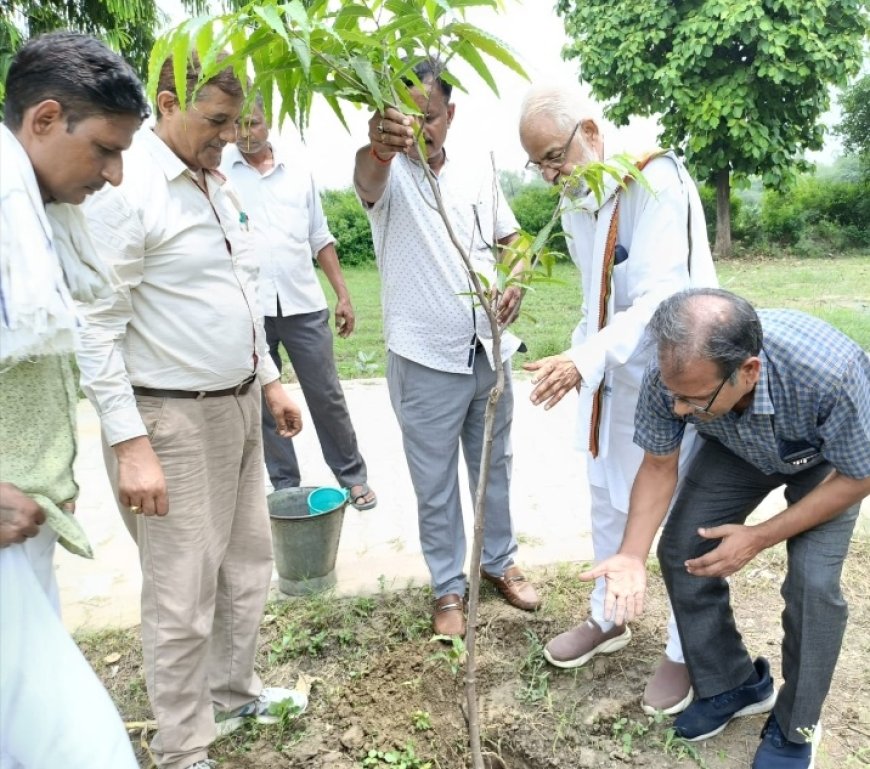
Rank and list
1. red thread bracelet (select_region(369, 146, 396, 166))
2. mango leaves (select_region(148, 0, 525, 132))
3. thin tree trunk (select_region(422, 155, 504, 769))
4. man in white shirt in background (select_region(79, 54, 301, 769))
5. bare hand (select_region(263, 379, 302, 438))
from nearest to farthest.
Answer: mango leaves (select_region(148, 0, 525, 132))
thin tree trunk (select_region(422, 155, 504, 769))
man in white shirt in background (select_region(79, 54, 301, 769))
red thread bracelet (select_region(369, 146, 396, 166))
bare hand (select_region(263, 379, 302, 438))

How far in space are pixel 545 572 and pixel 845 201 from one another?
64.1 ft

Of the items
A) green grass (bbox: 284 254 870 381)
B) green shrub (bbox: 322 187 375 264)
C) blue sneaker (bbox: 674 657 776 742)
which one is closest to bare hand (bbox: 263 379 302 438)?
blue sneaker (bbox: 674 657 776 742)

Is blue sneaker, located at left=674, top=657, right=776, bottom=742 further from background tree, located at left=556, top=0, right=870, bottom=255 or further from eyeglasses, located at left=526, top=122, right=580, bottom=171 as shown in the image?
background tree, located at left=556, top=0, right=870, bottom=255

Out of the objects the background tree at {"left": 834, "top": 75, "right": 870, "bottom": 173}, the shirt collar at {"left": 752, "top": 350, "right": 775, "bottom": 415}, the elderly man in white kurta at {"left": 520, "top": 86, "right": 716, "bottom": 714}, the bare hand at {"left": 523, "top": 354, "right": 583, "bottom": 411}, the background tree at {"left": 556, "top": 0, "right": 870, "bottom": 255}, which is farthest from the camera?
the background tree at {"left": 834, "top": 75, "right": 870, "bottom": 173}

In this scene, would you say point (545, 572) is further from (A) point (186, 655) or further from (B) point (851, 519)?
(A) point (186, 655)

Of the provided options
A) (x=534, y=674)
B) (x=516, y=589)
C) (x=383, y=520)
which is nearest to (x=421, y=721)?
(x=534, y=674)

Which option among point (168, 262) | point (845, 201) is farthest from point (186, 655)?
point (845, 201)

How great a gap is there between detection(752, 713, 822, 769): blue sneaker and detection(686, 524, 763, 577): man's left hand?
18.8 inches

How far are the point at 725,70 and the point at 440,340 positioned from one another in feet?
55.4

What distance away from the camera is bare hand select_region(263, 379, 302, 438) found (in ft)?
8.51

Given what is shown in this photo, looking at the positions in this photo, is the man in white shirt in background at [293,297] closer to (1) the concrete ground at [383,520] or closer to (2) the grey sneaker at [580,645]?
(1) the concrete ground at [383,520]

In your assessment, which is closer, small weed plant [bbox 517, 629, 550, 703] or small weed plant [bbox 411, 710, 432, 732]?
small weed plant [bbox 411, 710, 432, 732]

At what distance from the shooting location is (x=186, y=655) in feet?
7.10

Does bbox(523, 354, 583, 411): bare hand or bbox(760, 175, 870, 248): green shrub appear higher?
bbox(523, 354, 583, 411): bare hand
